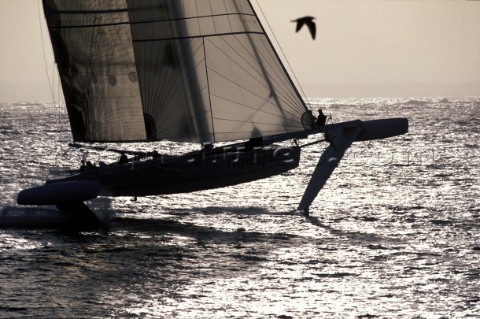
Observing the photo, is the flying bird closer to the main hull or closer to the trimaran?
the trimaran

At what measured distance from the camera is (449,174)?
65.1m

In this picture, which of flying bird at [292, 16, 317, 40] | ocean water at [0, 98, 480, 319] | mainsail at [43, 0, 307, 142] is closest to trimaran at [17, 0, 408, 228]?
mainsail at [43, 0, 307, 142]

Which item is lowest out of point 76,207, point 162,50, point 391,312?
point 391,312

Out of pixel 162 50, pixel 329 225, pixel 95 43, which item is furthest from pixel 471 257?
pixel 95 43

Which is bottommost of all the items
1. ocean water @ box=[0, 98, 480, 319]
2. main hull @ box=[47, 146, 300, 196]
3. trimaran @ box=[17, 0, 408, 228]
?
ocean water @ box=[0, 98, 480, 319]

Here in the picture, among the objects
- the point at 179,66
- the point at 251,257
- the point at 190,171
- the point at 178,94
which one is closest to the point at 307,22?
the point at 179,66

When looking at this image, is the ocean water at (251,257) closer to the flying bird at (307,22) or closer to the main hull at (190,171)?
the main hull at (190,171)

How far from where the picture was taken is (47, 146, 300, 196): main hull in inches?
1448

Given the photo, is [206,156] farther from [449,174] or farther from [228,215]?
[449,174]

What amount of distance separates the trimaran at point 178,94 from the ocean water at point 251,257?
2.23 m

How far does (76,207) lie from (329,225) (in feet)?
32.5

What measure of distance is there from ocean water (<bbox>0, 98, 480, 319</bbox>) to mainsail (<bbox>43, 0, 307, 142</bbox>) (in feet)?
13.8

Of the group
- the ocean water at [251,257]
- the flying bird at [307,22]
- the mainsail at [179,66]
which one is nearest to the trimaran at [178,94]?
the mainsail at [179,66]

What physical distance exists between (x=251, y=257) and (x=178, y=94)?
7220 millimetres
